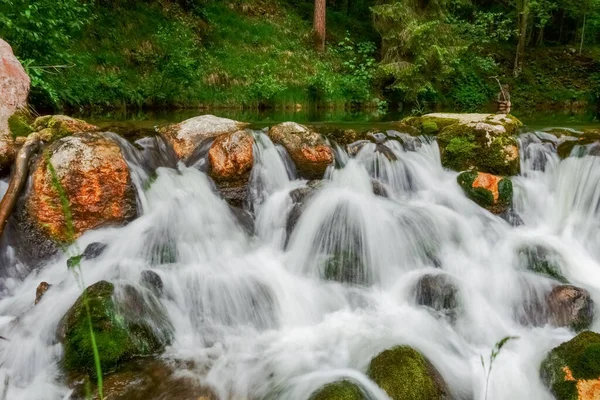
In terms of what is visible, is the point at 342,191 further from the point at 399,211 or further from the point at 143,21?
the point at 143,21

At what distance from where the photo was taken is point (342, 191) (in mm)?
5641

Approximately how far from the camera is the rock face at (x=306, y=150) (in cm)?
612

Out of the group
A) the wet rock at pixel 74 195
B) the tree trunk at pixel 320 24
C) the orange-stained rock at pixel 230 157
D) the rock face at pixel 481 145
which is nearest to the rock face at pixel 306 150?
the orange-stained rock at pixel 230 157

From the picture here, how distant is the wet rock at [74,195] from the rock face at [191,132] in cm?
121

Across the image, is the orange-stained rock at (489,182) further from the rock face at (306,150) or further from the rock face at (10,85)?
the rock face at (10,85)

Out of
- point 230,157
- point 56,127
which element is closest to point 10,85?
point 56,127

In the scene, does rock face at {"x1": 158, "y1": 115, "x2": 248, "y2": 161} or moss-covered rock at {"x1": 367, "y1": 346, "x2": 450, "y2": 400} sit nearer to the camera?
Result: moss-covered rock at {"x1": 367, "y1": 346, "x2": 450, "y2": 400}

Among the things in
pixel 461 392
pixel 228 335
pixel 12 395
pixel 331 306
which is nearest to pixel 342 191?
pixel 331 306

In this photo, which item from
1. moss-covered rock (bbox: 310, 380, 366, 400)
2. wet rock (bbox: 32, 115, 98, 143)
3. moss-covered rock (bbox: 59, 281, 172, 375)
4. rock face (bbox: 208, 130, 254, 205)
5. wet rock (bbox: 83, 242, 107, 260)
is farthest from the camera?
rock face (bbox: 208, 130, 254, 205)

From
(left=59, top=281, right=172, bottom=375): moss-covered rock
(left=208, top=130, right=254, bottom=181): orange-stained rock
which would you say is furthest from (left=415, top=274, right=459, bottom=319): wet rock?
(left=208, top=130, right=254, bottom=181): orange-stained rock

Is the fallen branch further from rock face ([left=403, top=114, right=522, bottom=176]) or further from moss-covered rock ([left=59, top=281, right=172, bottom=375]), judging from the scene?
rock face ([left=403, top=114, right=522, bottom=176])

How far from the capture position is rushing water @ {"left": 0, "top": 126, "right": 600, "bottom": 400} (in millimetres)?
3385

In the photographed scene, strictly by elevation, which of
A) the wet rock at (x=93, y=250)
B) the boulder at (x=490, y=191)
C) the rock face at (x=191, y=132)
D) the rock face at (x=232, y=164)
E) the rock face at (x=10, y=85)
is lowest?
the wet rock at (x=93, y=250)

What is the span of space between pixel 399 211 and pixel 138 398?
12.6 ft
